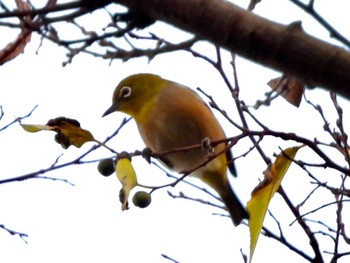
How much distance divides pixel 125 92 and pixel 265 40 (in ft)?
13.4

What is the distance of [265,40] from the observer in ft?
5.08

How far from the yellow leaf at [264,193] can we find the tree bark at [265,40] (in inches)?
48.6

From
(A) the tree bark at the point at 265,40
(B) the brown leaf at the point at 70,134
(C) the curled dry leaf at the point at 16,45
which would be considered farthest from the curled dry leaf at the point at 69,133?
(A) the tree bark at the point at 265,40

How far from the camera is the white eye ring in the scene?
18.2 feet

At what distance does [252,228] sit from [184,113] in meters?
2.40

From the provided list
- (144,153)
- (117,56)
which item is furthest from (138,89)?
(117,56)

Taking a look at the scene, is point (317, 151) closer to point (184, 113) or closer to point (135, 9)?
point (135, 9)

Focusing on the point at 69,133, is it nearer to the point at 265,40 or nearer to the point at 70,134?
the point at 70,134

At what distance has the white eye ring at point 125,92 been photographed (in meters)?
5.55

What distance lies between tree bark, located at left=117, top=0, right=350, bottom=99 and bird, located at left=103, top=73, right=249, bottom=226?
10.2 feet

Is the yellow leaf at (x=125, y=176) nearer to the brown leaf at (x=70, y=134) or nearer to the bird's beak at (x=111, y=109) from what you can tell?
the brown leaf at (x=70, y=134)

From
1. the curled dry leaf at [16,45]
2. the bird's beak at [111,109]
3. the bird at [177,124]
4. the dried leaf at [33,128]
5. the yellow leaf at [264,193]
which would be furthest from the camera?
the bird's beak at [111,109]

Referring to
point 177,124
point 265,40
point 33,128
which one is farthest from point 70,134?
point 177,124

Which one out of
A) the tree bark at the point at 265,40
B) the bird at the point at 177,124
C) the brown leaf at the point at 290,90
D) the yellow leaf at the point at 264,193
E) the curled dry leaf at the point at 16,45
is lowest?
the tree bark at the point at 265,40
